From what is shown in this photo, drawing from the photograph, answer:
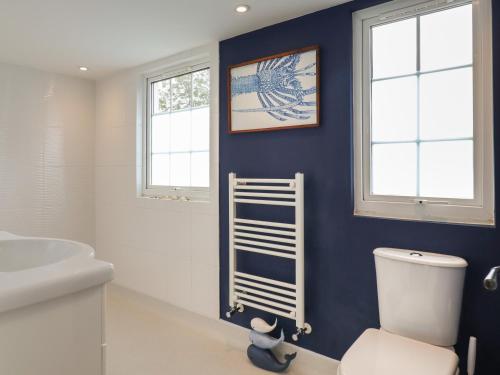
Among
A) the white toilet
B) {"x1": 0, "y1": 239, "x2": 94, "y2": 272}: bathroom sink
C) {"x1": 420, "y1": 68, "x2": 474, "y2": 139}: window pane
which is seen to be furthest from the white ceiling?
the white toilet

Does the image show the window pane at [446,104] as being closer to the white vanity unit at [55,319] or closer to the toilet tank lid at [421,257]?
the toilet tank lid at [421,257]

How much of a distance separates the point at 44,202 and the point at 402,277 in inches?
119

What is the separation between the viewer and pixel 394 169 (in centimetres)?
187

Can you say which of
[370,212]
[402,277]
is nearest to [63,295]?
[402,277]

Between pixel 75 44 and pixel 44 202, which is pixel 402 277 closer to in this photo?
pixel 75 44

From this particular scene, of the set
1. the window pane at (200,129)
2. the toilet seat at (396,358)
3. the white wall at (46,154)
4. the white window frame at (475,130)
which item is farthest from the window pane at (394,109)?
the white wall at (46,154)

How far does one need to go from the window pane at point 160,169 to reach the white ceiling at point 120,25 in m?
0.83

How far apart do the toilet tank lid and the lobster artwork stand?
33.9 inches

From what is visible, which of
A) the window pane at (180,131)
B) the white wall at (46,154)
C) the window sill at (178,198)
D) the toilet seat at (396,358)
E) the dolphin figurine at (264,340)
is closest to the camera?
the toilet seat at (396,358)

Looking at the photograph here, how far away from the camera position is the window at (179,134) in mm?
2736

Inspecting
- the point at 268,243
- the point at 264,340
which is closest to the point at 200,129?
the point at 268,243

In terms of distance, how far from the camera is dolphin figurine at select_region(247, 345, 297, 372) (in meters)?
2.06

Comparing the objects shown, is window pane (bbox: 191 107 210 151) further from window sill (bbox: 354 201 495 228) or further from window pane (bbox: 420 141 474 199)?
window pane (bbox: 420 141 474 199)

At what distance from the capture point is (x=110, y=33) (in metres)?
2.37
